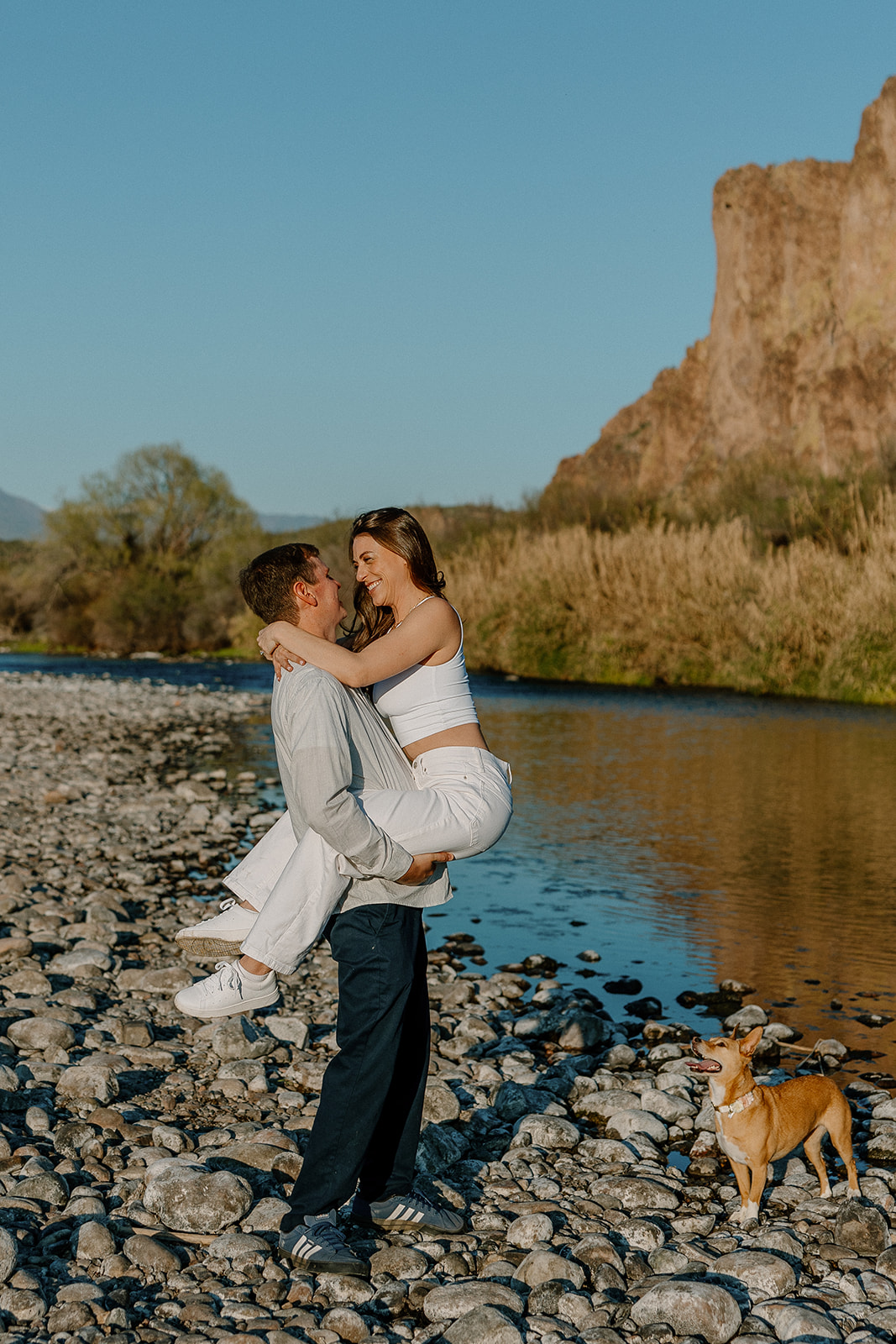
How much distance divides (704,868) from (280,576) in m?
6.90

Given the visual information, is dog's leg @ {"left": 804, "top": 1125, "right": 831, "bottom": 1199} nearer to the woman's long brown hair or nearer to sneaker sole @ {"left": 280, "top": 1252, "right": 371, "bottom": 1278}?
sneaker sole @ {"left": 280, "top": 1252, "right": 371, "bottom": 1278}

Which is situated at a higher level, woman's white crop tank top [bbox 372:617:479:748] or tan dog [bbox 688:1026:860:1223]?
woman's white crop tank top [bbox 372:617:479:748]

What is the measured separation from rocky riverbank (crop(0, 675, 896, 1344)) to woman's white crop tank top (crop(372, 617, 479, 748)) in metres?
1.50

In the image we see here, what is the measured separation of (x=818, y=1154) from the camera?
152 inches

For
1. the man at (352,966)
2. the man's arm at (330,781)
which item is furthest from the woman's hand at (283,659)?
the man's arm at (330,781)

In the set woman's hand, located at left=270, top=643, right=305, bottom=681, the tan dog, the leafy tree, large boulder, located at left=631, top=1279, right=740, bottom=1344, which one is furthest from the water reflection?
the leafy tree

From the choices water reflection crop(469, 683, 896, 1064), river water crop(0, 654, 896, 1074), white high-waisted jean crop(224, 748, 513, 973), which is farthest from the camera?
water reflection crop(469, 683, 896, 1064)

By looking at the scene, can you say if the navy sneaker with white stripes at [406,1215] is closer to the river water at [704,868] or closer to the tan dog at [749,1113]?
the tan dog at [749,1113]

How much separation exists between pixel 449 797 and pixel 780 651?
24.3 meters

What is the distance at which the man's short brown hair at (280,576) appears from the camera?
349 cm

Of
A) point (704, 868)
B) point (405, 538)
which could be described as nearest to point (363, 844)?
point (405, 538)

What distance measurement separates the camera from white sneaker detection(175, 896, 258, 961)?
3.52 m

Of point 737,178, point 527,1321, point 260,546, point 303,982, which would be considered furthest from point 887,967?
point 737,178

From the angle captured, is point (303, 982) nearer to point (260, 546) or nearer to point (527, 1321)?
point (527, 1321)
